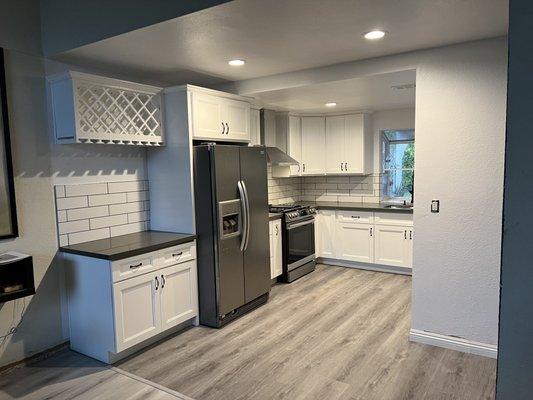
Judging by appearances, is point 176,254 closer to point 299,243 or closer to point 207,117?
point 207,117

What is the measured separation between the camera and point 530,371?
128 cm

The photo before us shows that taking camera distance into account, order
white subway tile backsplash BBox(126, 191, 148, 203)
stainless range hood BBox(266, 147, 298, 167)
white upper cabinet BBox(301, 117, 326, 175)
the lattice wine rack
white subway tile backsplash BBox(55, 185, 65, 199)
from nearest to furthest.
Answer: the lattice wine rack
white subway tile backsplash BBox(55, 185, 65, 199)
white subway tile backsplash BBox(126, 191, 148, 203)
stainless range hood BBox(266, 147, 298, 167)
white upper cabinet BBox(301, 117, 326, 175)

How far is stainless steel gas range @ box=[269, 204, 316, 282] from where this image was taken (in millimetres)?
4789

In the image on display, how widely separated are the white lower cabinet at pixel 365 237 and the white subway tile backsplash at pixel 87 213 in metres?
2.92

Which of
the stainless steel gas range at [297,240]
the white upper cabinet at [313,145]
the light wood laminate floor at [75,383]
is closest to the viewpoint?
the light wood laminate floor at [75,383]

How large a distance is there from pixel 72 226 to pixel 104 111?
0.94 metres

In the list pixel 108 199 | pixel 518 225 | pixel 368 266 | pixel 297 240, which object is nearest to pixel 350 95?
pixel 297 240

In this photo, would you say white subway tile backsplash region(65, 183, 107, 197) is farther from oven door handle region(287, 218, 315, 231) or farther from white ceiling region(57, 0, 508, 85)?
Result: oven door handle region(287, 218, 315, 231)

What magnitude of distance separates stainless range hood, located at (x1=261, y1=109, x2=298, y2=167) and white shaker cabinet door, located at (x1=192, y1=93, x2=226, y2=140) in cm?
127

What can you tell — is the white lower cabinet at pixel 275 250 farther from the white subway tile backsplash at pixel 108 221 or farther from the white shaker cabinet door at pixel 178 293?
the white subway tile backsplash at pixel 108 221

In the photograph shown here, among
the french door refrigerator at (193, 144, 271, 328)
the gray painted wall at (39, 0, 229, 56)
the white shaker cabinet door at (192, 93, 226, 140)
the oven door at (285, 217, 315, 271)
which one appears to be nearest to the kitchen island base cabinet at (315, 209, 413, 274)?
the oven door at (285, 217, 315, 271)

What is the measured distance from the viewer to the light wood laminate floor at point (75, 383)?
2.53 metres

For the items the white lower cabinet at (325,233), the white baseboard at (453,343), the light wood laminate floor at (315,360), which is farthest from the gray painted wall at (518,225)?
the white lower cabinet at (325,233)

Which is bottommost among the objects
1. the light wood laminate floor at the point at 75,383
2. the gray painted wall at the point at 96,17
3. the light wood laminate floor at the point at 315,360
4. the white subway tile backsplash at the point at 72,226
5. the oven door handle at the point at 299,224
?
the light wood laminate floor at the point at 315,360
